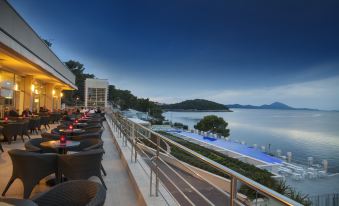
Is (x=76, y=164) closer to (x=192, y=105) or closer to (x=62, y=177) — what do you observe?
(x=62, y=177)

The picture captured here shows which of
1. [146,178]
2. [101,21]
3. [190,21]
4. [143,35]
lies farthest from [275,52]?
[146,178]

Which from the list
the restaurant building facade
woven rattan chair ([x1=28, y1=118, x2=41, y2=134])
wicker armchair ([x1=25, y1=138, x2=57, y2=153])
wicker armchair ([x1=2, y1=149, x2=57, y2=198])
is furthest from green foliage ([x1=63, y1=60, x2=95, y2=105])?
wicker armchair ([x1=2, y1=149, x2=57, y2=198])

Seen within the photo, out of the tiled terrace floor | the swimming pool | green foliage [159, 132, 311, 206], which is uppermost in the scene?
the tiled terrace floor

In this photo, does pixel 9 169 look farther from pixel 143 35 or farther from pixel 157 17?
pixel 143 35

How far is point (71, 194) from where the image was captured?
2.23 metres

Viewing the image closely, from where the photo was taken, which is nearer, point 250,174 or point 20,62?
point 20,62

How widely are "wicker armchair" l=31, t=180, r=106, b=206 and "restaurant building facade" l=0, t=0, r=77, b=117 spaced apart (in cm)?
438

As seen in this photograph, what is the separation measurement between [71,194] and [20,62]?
26.1 ft

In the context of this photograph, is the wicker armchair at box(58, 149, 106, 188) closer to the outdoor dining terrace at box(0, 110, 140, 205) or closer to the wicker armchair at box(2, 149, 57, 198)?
the outdoor dining terrace at box(0, 110, 140, 205)

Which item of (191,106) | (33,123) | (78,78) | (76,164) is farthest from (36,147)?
(191,106)

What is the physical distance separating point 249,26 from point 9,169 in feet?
99.4

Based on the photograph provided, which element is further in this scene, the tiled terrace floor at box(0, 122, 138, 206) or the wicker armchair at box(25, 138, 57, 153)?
the wicker armchair at box(25, 138, 57, 153)

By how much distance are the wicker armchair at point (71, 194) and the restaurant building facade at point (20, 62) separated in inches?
172

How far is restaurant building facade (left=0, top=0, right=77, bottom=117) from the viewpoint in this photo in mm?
6043
